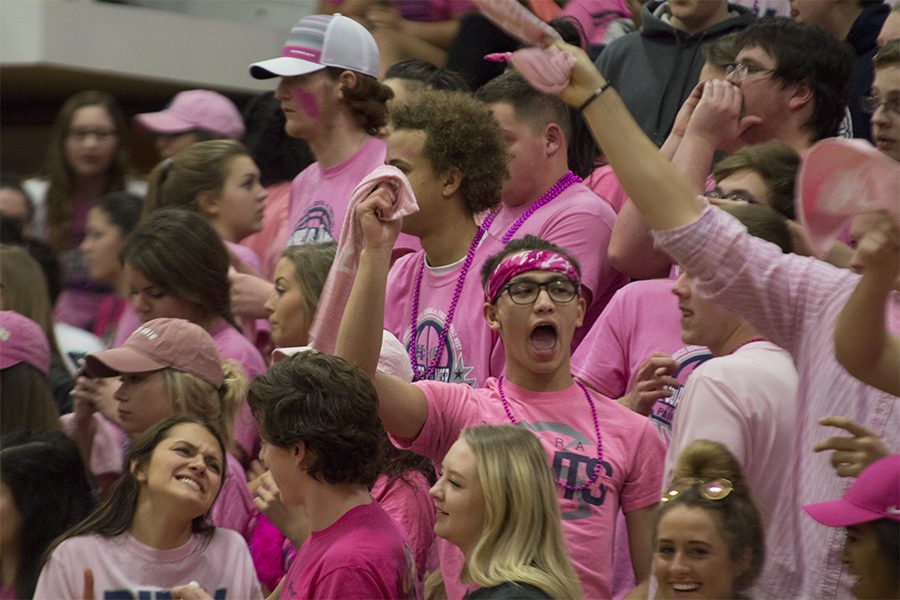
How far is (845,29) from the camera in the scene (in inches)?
224

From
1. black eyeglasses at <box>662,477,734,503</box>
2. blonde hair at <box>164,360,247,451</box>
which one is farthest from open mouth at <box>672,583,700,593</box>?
blonde hair at <box>164,360,247,451</box>

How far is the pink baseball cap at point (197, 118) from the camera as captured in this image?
7.18m

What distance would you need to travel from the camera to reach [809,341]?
354cm

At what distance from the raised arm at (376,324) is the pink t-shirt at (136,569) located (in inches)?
23.8

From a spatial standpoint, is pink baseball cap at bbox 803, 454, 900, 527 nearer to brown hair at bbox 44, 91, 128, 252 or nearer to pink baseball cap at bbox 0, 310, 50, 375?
pink baseball cap at bbox 0, 310, 50, 375

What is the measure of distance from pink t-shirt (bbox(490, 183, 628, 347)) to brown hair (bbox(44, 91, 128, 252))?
291cm

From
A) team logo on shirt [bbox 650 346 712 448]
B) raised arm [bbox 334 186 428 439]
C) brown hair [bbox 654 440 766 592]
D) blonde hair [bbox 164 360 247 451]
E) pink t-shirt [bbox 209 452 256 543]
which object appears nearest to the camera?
brown hair [bbox 654 440 766 592]

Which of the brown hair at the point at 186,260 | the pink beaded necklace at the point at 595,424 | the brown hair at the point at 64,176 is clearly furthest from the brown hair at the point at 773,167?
the brown hair at the point at 64,176

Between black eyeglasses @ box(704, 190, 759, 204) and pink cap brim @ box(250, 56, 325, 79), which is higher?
black eyeglasses @ box(704, 190, 759, 204)

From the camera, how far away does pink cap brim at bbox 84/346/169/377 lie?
15.8 feet

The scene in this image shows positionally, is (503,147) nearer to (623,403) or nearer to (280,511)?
(623,403)

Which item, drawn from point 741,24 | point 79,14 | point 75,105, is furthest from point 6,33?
point 741,24

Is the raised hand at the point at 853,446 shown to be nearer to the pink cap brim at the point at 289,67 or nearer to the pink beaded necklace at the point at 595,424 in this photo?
the pink beaded necklace at the point at 595,424

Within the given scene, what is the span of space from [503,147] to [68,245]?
2979 mm
